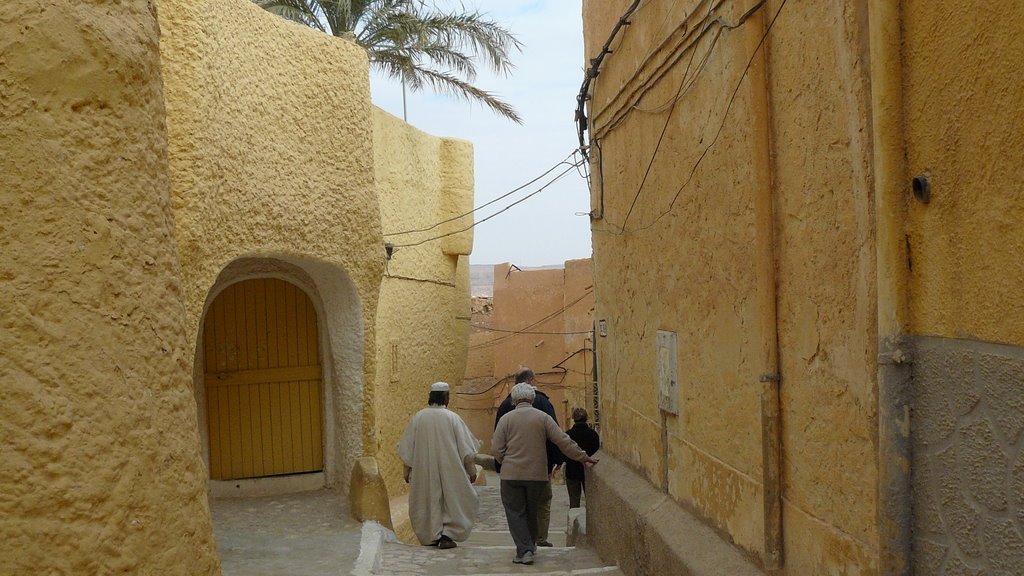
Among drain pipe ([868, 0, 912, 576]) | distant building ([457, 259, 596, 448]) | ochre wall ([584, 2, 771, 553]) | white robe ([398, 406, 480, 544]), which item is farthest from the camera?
distant building ([457, 259, 596, 448])

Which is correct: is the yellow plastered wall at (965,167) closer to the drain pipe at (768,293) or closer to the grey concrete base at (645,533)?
the drain pipe at (768,293)

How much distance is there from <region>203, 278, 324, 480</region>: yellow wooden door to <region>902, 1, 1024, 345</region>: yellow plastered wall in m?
7.16

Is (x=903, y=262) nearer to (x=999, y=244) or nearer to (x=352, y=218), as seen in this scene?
(x=999, y=244)

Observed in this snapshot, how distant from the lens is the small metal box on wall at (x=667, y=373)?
223 inches

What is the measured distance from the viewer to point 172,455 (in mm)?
2336

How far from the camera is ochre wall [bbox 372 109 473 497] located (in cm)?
1270

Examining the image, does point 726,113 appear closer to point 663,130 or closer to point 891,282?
point 663,130

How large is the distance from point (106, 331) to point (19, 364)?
21 cm

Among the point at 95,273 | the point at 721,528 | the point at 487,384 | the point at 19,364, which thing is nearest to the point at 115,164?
the point at 95,273

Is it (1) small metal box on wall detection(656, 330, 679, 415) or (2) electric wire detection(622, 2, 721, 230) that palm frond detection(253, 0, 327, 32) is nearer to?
(2) electric wire detection(622, 2, 721, 230)

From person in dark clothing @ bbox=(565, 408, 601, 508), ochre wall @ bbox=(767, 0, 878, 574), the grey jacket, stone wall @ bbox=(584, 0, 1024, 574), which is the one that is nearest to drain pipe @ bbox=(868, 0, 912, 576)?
stone wall @ bbox=(584, 0, 1024, 574)

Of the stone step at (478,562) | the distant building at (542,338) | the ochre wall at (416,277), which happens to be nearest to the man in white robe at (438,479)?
the stone step at (478,562)

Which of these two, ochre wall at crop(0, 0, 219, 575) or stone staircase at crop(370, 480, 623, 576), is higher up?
ochre wall at crop(0, 0, 219, 575)

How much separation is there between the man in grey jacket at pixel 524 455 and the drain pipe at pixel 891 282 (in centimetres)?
472
